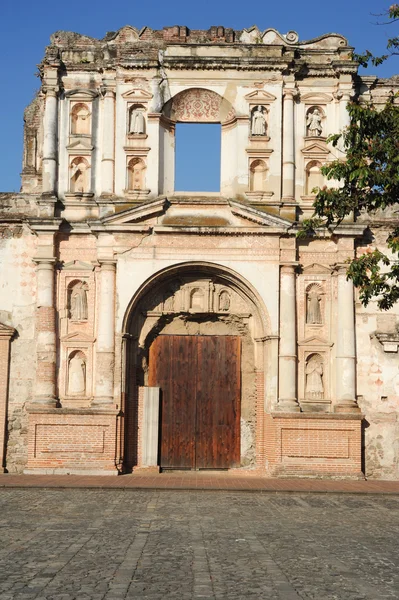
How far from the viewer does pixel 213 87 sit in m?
21.4

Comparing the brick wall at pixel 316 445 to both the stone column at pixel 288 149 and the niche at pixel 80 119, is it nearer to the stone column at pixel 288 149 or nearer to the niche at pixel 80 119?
the stone column at pixel 288 149

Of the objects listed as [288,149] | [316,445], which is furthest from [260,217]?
[316,445]

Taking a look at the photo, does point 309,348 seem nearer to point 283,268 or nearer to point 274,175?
point 283,268

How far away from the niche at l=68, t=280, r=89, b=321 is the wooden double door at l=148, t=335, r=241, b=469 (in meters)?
1.96

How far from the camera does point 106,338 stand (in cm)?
2039

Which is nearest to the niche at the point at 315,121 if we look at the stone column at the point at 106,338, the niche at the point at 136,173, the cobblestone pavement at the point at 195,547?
the niche at the point at 136,173

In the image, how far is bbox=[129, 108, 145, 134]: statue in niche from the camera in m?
21.3

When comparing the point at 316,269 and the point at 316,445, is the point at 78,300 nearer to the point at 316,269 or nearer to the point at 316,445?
the point at 316,269

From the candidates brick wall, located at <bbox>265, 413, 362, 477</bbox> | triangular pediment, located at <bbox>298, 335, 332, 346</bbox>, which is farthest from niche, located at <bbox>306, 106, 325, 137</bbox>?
brick wall, located at <bbox>265, 413, 362, 477</bbox>

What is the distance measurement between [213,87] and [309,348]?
691cm

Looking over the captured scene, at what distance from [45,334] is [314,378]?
6550 mm

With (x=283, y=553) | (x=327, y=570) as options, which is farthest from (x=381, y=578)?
(x=283, y=553)

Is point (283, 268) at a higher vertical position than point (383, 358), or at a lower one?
higher

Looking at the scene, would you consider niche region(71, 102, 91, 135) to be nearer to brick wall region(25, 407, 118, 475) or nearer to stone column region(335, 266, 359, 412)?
brick wall region(25, 407, 118, 475)
